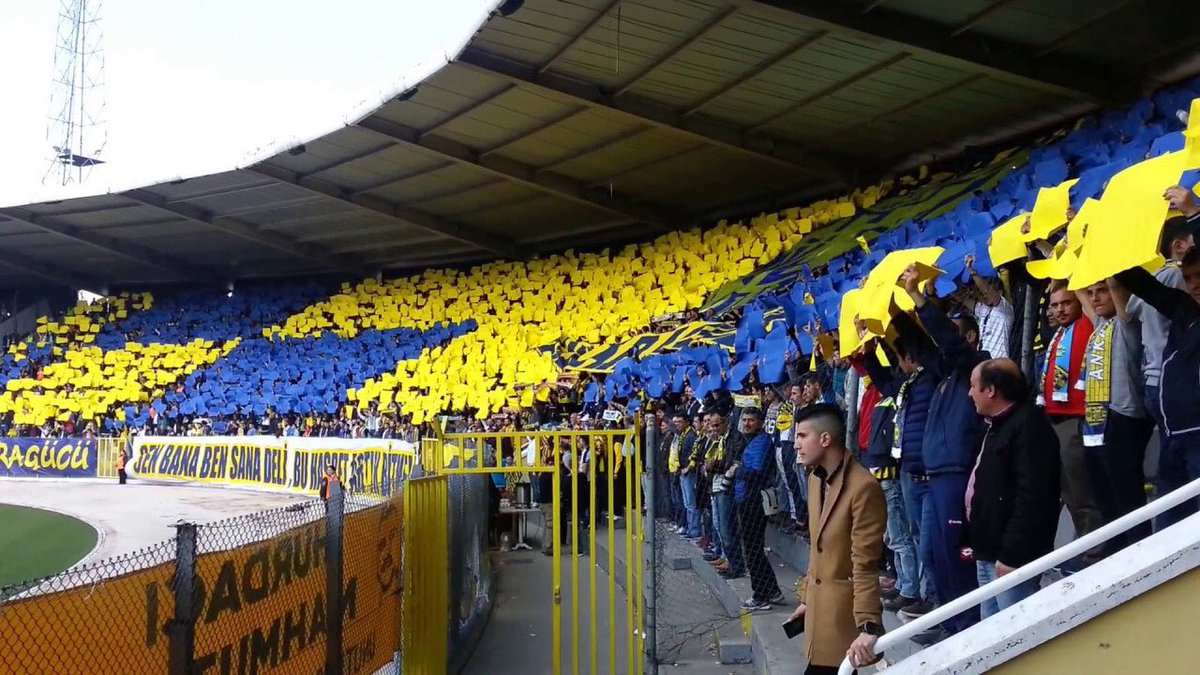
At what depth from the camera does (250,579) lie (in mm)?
3861

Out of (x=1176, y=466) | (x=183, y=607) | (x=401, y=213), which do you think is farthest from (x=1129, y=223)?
(x=401, y=213)

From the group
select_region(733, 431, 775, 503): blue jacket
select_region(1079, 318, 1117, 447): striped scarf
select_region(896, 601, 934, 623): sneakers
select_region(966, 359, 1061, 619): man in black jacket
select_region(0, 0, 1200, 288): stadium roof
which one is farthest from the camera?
select_region(0, 0, 1200, 288): stadium roof

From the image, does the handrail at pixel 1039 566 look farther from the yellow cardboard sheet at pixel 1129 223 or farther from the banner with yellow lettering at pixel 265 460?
the banner with yellow lettering at pixel 265 460

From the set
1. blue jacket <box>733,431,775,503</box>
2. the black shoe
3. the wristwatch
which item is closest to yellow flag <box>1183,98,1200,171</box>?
the wristwatch

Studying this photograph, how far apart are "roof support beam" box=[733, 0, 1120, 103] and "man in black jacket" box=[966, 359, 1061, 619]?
8.88m

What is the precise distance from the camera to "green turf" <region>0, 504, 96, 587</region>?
11.6 m

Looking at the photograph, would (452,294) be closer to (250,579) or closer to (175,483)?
(175,483)

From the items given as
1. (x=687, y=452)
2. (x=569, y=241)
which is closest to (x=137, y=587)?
(x=687, y=452)

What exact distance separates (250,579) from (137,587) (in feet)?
2.39

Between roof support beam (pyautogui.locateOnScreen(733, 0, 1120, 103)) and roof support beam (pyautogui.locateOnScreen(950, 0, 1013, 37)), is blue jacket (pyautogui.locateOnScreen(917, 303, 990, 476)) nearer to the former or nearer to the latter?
roof support beam (pyautogui.locateOnScreen(733, 0, 1120, 103))

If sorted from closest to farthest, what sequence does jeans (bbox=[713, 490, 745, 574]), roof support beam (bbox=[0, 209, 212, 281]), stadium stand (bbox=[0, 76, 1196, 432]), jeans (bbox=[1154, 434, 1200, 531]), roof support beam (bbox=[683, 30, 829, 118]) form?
1. jeans (bbox=[1154, 434, 1200, 531])
2. jeans (bbox=[713, 490, 745, 574])
3. stadium stand (bbox=[0, 76, 1196, 432])
4. roof support beam (bbox=[683, 30, 829, 118])
5. roof support beam (bbox=[0, 209, 212, 281])

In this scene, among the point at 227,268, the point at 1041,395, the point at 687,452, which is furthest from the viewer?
the point at 227,268

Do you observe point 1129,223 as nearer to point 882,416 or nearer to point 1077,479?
point 1077,479

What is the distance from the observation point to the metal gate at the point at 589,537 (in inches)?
249
